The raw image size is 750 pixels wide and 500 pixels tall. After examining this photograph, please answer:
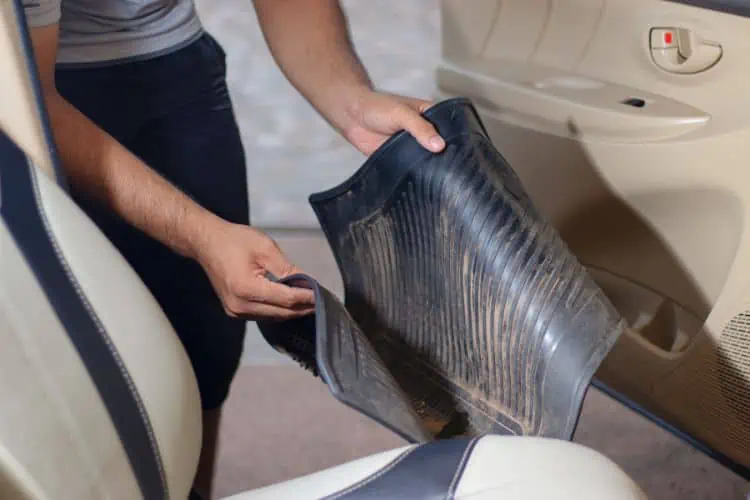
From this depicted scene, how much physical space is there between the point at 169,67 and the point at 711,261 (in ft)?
2.22

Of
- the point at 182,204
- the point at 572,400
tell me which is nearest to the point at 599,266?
the point at 572,400

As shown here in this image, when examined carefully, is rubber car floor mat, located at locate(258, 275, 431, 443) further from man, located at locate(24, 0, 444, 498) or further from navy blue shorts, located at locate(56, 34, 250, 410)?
navy blue shorts, located at locate(56, 34, 250, 410)

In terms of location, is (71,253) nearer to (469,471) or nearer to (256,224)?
(469,471)

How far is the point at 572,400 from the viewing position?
62 centimetres

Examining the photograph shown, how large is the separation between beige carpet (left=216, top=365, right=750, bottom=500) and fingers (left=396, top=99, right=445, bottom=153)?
47cm

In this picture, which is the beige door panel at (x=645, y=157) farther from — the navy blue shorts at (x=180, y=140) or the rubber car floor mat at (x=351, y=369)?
the rubber car floor mat at (x=351, y=369)

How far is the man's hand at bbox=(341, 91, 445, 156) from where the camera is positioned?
74cm

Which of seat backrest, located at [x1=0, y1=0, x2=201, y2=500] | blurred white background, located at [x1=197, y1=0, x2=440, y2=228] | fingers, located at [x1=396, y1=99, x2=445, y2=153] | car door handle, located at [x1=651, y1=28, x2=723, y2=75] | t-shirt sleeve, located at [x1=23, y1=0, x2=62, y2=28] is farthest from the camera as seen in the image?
blurred white background, located at [x1=197, y1=0, x2=440, y2=228]

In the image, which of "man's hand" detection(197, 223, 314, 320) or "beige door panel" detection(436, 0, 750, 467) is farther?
"beige door panel" detection(436, 0, 750, 467)

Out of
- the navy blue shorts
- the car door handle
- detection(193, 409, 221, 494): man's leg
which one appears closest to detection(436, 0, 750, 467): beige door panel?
the car door handle

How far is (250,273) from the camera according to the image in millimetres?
700

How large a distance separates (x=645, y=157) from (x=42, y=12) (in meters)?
0.67

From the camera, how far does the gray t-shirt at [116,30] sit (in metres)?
0.82

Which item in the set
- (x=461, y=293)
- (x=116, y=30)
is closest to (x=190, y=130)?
(x=116, y=30)
